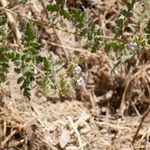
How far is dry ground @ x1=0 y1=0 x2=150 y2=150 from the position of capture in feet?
6.42

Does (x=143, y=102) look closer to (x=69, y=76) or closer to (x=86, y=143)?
(x=86, y=143)

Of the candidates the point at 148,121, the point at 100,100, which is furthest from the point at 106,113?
the point at 148,121

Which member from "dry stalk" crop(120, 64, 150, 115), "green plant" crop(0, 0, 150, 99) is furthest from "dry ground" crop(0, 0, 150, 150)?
"green plant" crop(0, 0, 150, 99)

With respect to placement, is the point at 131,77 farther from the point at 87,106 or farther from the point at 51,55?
the point at 51,55

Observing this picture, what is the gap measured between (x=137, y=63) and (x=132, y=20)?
27 cm

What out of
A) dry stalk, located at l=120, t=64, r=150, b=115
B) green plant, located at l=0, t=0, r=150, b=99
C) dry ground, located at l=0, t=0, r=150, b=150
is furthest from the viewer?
dry stalk, located at l=120, t=64, r=150, b=115

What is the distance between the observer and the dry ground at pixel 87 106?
1957 mm

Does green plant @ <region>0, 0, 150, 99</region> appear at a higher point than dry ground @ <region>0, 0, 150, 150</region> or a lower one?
higher

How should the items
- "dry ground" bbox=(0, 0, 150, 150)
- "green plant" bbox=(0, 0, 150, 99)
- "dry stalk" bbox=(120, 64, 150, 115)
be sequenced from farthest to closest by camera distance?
"dry stalk" bbox=(120, 64, 150, 115), "dry ground" bbox=(0, 0, 150, 150), "green plant" bbox=(0, 0, 150, 99)

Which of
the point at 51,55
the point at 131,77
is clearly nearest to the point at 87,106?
the point at 131,77

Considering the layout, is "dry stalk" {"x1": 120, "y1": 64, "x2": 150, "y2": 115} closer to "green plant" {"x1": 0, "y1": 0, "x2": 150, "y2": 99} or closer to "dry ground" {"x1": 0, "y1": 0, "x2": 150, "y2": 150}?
"dry ground" {"x1": 0, "y1": 0, "x2": 150, "y2": 150}

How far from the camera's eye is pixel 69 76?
4.87 ft

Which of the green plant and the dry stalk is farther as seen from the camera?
the dry stalk

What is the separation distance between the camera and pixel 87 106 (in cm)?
219
